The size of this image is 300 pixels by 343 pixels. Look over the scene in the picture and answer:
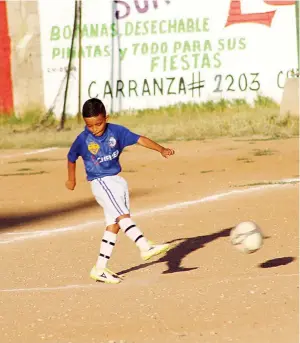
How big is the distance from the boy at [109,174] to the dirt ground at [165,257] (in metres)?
0.27

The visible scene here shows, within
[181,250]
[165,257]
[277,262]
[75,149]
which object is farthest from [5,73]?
[75,149]

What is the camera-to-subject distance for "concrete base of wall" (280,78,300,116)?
22297 mm

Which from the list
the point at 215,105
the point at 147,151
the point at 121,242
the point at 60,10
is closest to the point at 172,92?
the point at 215,105

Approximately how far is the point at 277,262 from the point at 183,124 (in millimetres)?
13188

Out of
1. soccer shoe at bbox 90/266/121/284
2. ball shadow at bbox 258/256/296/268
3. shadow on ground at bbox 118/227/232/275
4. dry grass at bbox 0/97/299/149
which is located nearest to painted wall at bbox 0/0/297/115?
dry grass at bbox 0/97/299/149

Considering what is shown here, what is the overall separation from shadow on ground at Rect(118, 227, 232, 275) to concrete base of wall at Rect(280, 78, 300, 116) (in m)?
10.4

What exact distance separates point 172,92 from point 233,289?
1730cm

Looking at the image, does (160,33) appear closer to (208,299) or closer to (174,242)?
(174,242)

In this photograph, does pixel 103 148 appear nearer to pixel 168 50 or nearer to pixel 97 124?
pixel 97 124

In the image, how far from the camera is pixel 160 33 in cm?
2558

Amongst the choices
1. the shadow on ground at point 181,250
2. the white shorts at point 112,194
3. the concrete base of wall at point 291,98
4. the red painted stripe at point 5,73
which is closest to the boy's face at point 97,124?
the white shorts at point 112,194

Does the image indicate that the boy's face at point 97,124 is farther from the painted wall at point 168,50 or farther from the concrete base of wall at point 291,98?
the painted wall at point 168,50

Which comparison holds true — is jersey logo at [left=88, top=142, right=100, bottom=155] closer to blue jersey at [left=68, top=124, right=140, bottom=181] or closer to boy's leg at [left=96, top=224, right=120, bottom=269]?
blue jersey at [left=68, top=124, right=140, bottom=181]

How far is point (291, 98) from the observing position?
22453 millimetres
